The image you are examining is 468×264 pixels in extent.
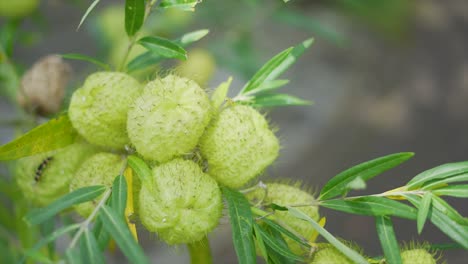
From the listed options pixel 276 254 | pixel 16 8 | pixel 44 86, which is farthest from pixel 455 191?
pixel 16 8

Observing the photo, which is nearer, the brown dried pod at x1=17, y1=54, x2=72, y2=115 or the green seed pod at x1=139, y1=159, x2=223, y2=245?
the green seed pod at x1=139, y1=159, x2=223, y2=245

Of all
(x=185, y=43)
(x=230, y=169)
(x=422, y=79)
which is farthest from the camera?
(x=422, y=79)

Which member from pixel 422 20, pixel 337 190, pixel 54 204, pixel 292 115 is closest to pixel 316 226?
pixel 337 190

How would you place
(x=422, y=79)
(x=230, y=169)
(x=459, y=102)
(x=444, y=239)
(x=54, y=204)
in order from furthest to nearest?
(x=422, y=79)
(x=459, y=102)
(x=444, y=239)
(x=230, y=169)
(x=54, y=204)

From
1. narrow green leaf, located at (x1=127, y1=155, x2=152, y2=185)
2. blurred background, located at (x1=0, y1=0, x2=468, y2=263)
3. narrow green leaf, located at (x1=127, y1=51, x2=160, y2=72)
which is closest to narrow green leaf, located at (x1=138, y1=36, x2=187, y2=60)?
narrow green leaf, located at (x1=127, y1=51, x2=160, y2=72)

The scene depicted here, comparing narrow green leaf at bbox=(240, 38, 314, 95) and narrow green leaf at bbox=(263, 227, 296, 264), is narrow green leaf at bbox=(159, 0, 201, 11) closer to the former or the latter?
narrow green leaf at bbox=(240, 38, 314, 95)

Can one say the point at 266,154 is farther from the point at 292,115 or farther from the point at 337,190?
the point at 292,115

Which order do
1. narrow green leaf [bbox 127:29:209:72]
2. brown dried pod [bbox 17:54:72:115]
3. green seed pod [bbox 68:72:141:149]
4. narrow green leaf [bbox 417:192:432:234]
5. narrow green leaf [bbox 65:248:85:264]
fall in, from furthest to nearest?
1. brown dried pod [bbox 17:54:72:115]
2. narrow green leaf [bbox 127:29:209:72]
3. green seed pod [bbox 68:72:141:149]
4. narrow green leaf [bbox 417:192:432:234]
5. narrow green leaf [bbox 65:248:85:264]
